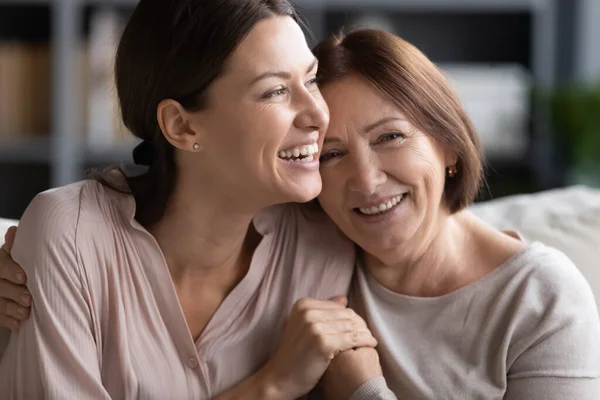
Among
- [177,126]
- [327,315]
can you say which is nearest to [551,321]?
[327,315]

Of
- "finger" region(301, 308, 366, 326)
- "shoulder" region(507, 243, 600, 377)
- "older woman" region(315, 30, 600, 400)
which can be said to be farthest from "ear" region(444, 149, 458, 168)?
"finger" region(301, 308, 366, 326)

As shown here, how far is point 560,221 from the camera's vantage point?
1936 millimetres

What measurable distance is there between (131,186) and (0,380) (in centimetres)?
40

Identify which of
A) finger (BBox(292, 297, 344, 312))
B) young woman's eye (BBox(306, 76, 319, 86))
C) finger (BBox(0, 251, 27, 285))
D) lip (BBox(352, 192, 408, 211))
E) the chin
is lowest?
finger (BBox(292, 297, 344, 312))

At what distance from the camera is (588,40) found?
12.8ft

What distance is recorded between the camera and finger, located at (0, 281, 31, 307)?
149cm

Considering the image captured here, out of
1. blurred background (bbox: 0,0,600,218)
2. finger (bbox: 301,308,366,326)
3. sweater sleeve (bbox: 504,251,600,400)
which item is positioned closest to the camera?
sweater sleeve (bbox: 504,251,600,400)

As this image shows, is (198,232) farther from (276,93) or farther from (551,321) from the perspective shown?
(551,321)

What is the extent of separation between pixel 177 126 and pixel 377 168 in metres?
0.34

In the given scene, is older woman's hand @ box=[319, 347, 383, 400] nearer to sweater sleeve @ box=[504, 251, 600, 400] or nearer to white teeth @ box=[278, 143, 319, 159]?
sweater sleeve @ box=[504, 251, 600, 400]

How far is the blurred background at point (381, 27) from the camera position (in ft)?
12.0

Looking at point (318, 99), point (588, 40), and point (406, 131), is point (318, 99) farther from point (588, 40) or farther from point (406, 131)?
point (588, 40)

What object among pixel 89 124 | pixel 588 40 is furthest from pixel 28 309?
pixel 588 40

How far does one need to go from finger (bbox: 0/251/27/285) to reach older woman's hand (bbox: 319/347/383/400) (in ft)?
1.74
